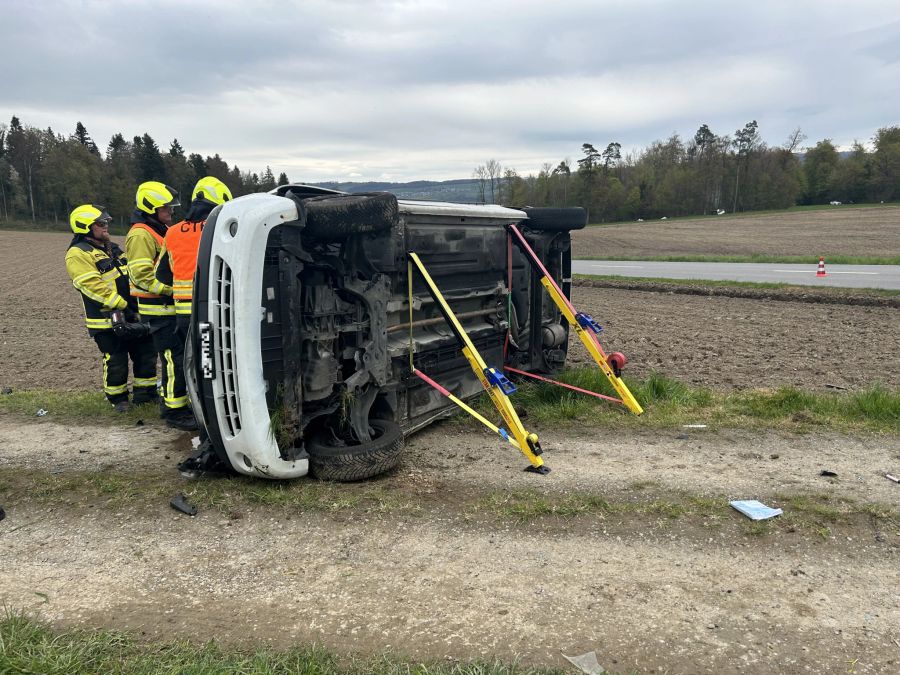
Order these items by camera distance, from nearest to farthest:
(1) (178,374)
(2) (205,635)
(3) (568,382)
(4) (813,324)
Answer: (2) (205,635), (1) (178,374), (3) (568,382), (4) (813,324)

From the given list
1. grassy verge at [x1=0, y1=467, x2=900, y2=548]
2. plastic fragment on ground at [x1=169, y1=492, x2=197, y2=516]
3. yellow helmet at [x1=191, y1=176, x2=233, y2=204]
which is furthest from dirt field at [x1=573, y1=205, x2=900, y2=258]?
plastic fragment on ground at [x1=169, y1=492, x2=197, y2=516]

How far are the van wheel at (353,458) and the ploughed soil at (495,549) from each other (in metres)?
0.10

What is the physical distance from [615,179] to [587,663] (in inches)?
2731

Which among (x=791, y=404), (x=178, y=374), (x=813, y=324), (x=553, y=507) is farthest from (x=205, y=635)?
(x=813, y=324)

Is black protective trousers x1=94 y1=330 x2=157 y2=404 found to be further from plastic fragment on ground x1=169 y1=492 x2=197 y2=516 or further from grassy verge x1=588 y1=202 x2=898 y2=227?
grassy verge x1=588 y1=202 x2=898 y2=227

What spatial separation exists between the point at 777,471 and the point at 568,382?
233 cm

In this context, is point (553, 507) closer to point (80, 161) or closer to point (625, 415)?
point (625, 415)

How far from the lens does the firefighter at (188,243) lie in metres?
4.64

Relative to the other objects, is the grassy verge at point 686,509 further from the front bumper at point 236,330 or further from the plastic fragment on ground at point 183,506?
the plastic fragment on ground at point 183,506

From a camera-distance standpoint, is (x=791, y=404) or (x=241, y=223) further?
(x=791, y=404)

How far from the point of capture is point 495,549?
3.14 metres

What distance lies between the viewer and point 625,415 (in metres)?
5.36

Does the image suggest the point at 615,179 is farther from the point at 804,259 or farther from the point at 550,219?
the point at 550,219

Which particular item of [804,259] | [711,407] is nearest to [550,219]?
[711,407]
